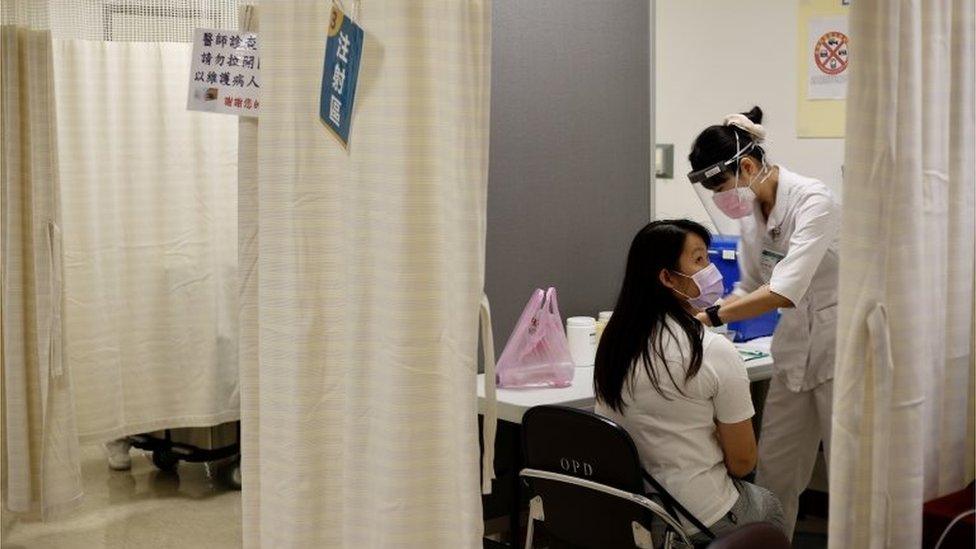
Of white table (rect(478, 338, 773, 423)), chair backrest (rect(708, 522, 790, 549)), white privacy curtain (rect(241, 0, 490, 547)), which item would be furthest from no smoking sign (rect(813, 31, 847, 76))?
white privacy curtain (rect(241, 0, 490, 547))

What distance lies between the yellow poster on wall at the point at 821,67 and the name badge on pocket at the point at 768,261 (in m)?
0.94

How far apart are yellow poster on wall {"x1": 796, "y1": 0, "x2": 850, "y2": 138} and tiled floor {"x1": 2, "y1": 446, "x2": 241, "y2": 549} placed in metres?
2.67

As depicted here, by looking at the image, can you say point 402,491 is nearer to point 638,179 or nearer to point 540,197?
point 540,197

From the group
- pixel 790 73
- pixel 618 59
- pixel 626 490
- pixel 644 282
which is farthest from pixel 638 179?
pixel 626 490

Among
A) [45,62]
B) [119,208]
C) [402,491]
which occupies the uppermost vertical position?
[45,62]

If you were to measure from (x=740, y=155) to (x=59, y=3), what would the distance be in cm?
213

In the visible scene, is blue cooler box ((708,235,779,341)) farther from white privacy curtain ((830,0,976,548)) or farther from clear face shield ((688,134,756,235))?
white privacy curtain ((830,0,976,548))

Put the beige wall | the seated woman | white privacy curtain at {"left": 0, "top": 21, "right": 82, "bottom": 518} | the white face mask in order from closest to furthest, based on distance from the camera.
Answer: the seated woman < white privacy curtain at {"left": 0, "top": 21, "right": 82, "bottom": 518} < the white face mask < the beige wall

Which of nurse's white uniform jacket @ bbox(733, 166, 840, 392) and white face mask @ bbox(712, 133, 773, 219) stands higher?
white face mask @ bbox(712, 133, 773, 219)

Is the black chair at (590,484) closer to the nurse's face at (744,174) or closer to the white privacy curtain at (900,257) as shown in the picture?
the white privacy curtain at (900,257)

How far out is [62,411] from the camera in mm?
3166

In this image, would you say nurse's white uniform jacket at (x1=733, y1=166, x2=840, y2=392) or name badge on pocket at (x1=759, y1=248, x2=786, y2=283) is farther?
name badge on pocket at (x1=759, y1=248, x2=786, y2=283)

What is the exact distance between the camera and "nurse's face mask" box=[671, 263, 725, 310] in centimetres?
265

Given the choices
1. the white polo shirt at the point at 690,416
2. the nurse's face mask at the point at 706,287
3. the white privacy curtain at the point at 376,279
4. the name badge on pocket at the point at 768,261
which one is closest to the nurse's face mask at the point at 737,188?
the name badge on pocket at the point at 768,261
